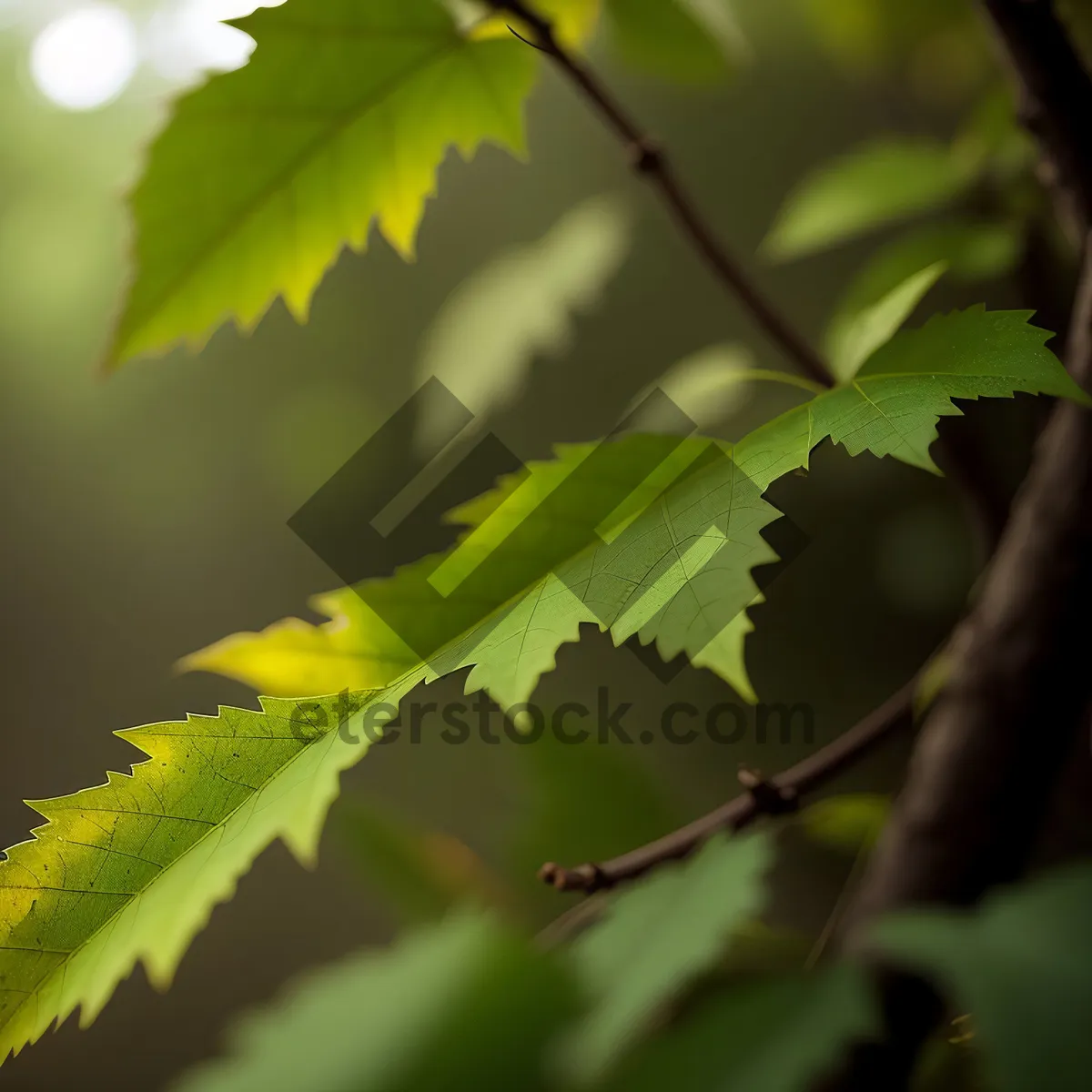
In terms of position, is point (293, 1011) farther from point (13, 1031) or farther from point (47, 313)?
point (47, 313)

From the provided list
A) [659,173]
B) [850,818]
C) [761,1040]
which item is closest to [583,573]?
[761,1040]

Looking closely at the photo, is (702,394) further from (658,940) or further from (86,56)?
(86,56)

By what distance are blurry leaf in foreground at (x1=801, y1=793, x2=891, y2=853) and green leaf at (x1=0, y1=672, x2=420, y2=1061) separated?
0.39m

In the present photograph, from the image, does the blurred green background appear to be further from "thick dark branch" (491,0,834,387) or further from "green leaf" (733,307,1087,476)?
"green leaf" (733,307,1087,476)

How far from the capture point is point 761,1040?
9.2 inches

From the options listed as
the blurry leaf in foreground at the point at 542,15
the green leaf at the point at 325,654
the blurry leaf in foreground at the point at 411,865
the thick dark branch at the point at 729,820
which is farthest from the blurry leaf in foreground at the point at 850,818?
the blurry leaf in foreground at the point at 542,15

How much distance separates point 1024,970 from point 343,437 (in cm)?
85

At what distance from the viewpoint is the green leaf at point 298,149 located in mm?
427

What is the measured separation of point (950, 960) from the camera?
0.79ft

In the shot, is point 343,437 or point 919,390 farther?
point 343,437

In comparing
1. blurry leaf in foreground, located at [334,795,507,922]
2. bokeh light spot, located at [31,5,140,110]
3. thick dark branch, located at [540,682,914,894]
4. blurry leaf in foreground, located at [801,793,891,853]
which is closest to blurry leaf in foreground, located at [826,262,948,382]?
thick dark branch, located at [540,682,914,894]

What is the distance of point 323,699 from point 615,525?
131 millimetres

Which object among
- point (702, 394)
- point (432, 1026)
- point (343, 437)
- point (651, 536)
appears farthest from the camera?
point (343, 437)

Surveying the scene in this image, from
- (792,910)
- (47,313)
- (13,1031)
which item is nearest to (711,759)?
(792,910)
